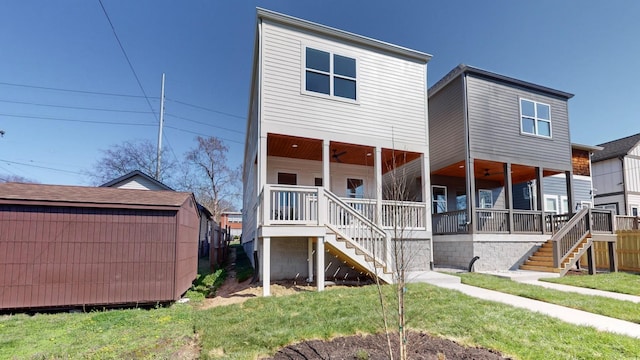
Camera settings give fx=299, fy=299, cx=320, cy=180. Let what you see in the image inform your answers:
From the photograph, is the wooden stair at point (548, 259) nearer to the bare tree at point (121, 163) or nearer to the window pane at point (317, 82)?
the window pane at point (317, 82)

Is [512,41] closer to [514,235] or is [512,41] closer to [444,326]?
[514,235]

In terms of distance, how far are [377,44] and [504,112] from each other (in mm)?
5864

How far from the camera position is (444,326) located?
4160 millimetres

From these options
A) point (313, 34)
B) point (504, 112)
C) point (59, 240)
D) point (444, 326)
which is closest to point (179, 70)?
point (313, 34)

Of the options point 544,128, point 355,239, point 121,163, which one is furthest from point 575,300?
point 121,163

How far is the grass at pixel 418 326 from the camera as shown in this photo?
350 centimetres

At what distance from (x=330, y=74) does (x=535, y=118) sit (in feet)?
29.4

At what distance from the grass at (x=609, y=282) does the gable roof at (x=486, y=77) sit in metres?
7.35

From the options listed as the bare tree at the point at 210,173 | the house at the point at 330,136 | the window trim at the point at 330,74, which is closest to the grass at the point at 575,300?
the house at the point at 330,136

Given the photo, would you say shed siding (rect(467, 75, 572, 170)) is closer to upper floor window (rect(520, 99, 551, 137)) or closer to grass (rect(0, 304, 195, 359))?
upper floor window (rect(520, 99, 551, 137))

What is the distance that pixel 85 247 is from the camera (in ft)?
18.9

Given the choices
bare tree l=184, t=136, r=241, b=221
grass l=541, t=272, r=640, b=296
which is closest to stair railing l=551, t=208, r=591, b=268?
grass l=541, t=272, r=640, b=296

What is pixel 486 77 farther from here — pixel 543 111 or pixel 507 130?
pixel 543 111

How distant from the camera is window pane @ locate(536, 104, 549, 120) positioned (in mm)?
12352
